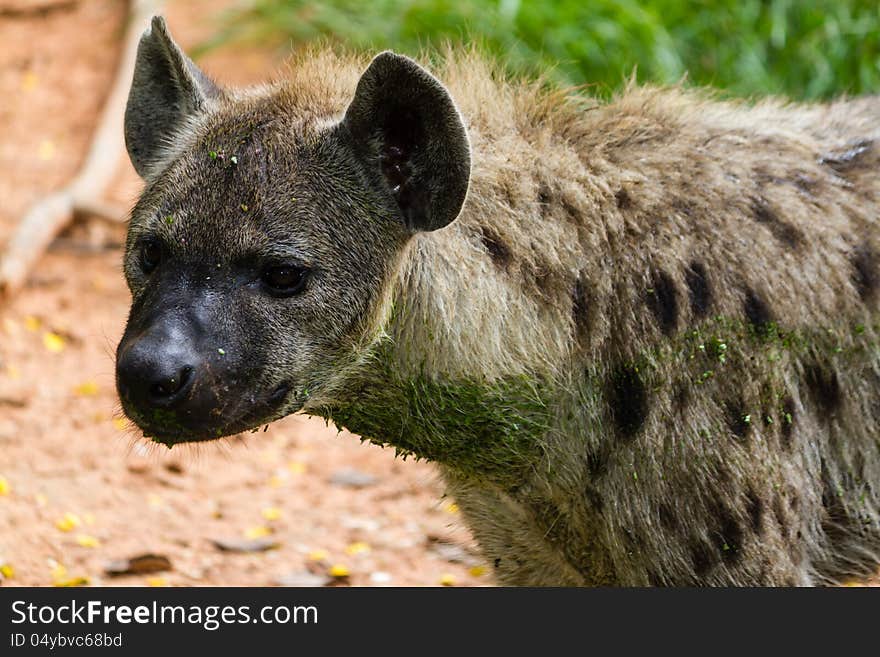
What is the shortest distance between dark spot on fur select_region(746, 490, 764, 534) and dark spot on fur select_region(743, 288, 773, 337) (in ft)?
1.47

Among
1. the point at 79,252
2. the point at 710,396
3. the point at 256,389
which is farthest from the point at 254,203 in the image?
the point at 79,252

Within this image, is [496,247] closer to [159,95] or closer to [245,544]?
[159,95]

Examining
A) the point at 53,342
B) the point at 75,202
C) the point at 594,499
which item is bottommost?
the point at 594,499

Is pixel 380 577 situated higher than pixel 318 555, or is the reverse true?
pixel 318 555

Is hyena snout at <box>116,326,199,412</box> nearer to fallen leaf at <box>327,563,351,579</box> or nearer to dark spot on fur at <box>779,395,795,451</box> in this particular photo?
dark spot on fur at <box>779,395,795,451</box>

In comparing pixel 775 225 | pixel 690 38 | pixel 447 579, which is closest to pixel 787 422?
pixel 775 225

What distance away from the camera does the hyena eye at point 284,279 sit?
3209mm

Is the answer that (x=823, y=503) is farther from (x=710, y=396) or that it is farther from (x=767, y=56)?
(x=767, y=56)

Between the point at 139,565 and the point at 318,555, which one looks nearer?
the point at 139,565

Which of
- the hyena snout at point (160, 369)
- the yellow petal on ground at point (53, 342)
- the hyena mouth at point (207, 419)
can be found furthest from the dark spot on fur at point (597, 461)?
the yellow petal on ground at point (53, 342)

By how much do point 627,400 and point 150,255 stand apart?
51.4 inches

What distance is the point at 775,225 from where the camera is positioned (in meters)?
3.70

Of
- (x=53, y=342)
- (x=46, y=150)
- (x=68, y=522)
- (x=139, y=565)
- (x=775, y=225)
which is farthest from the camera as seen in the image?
(x=46, y=150)

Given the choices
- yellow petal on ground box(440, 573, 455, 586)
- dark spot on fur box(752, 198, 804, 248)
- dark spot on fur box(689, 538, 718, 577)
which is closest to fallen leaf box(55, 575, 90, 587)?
yellow petal on ground box(440, 573, 455, 586)
